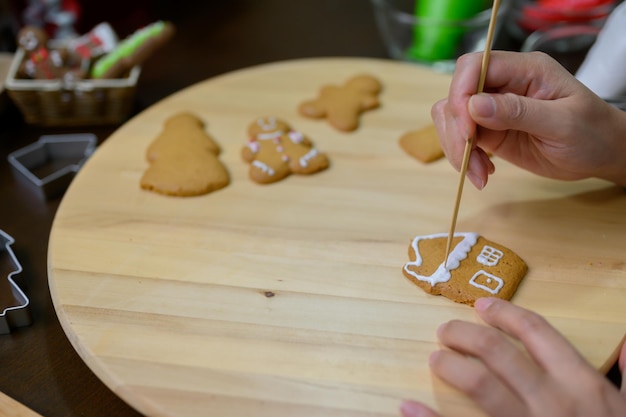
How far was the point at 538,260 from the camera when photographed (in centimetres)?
84

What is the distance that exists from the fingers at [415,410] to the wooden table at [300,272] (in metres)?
0.02

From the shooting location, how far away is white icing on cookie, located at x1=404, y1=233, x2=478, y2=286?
0.79 metres

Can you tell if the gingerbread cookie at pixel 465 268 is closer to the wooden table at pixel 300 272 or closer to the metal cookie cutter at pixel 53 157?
the wooden table at pixel 300 272

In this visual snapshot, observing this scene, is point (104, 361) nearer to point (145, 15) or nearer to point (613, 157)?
point (613, 157)

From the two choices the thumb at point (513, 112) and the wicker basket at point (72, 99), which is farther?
the wicker basket at point (72, 99)

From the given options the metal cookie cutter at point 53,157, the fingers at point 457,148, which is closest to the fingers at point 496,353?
the fingers at point 457,148

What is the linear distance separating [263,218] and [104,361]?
0.98 feet

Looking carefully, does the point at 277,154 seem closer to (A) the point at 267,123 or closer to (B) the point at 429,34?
(A) the point at 267,123

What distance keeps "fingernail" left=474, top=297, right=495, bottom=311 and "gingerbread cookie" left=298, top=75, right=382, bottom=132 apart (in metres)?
0.41

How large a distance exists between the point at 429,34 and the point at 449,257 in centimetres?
67

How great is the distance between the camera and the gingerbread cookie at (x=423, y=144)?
100 cm

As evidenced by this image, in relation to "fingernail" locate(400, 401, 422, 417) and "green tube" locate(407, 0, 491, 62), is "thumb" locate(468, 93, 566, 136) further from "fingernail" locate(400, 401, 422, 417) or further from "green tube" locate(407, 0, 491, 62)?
"green tube" locate(407, 0, 491, 62)

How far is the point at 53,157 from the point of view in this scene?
113 centimetres

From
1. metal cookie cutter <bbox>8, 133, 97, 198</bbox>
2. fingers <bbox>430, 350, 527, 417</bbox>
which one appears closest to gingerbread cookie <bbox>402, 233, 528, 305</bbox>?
fingers <bbox>430, 350, 527, 417</bbox>
